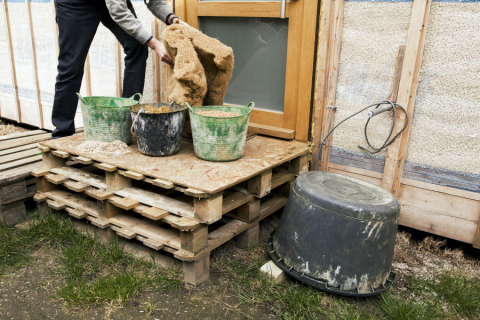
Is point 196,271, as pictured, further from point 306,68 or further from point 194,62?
point 306,68

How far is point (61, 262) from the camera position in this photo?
269cm

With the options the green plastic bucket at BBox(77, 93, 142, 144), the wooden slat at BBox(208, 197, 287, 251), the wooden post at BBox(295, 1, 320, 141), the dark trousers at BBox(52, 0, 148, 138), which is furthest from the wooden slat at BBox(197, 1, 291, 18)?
the wooden slat at BBox(208, 197, 287, 251)

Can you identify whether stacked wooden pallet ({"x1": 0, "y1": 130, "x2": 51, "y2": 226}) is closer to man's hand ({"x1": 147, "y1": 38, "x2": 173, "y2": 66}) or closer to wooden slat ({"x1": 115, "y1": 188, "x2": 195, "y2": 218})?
wooden slat ({"x1": 115, "y1": 188, "x2": 195, "y2": 218})

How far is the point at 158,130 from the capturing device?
9.11 feet

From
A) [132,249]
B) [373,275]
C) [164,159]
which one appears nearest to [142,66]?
[164,159]

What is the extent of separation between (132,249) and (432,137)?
231cm

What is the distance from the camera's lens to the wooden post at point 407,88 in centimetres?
272

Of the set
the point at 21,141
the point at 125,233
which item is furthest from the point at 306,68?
the point at 21,141

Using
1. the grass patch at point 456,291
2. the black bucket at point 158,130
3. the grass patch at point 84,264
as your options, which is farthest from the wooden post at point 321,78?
the grass patch at point 84,264

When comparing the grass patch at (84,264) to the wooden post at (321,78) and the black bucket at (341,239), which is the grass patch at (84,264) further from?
the wooden post at (321,78)

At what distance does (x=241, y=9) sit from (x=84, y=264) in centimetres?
246

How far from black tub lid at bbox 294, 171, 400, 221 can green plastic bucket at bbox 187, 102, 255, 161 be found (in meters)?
0.53

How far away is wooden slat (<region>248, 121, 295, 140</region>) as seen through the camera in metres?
3.45

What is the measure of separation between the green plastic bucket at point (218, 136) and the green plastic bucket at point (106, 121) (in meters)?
0.61
